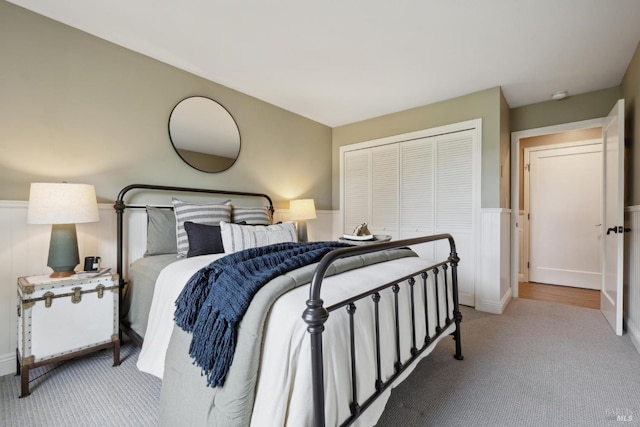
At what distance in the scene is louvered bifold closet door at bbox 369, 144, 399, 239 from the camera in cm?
389

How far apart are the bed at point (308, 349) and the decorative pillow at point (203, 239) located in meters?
0.46

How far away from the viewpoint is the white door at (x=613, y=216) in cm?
242

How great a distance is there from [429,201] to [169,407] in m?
3.20

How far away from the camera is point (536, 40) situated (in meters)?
2.27

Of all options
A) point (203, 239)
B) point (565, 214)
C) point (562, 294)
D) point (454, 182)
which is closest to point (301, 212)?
point (203, 239)

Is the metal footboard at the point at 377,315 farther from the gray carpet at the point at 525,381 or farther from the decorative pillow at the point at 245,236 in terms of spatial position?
the decorative pillow at the point at 245,236

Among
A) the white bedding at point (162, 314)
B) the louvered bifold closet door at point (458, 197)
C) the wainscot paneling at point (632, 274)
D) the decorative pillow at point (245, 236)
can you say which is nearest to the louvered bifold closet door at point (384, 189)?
the louvered bifold closet door at point (458, 197)

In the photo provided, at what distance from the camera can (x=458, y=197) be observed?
3371 millimetres

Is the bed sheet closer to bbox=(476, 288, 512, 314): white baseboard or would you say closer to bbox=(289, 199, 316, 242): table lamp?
bbox=(289, 199, 316, 242): table lamp

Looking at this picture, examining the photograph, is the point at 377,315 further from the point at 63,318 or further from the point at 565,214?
the point at 565,214

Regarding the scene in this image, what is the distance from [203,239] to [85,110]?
1.31 meters

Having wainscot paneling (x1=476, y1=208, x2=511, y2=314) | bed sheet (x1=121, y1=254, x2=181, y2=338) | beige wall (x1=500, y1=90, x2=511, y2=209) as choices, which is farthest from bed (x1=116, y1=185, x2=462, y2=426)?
beige wall (x1=500, y1=90, x2=511, y2=209)

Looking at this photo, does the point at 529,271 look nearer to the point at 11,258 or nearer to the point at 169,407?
the point at 169,407

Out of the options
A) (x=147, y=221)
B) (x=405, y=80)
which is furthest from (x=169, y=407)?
(x=405, y=80)
